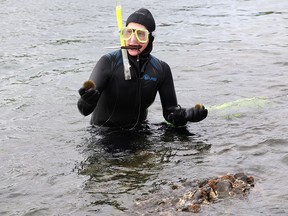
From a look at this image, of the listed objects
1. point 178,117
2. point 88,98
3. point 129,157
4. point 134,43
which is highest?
point 134,43

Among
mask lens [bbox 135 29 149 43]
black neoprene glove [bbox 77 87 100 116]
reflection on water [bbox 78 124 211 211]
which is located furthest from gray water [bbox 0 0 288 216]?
mask lens [bbox 135 29 149 43]

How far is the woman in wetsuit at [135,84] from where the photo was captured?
5898 millimetres

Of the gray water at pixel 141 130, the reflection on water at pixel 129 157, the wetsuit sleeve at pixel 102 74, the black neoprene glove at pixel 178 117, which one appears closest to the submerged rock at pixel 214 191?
the gray water at pixel 141 130

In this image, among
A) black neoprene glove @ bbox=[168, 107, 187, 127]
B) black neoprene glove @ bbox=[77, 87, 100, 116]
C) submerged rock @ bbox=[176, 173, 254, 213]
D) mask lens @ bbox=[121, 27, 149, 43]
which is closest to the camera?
submerged rock @ bbox=[176, 173, 254, 213]

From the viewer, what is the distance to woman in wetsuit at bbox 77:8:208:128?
590cm

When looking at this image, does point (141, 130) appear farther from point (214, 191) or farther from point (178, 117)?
point (214, 191)

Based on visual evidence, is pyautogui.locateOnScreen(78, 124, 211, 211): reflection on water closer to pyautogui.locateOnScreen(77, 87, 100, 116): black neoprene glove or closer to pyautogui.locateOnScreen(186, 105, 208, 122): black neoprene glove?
pyautogui.locateOnScreen(186, 105, 208, 122): black neoprene glove

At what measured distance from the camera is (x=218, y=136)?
20.7 ft

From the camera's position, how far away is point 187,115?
19.9ft

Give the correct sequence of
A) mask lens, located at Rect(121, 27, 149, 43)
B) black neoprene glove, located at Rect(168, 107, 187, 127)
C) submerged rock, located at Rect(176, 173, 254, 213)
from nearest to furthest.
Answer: submerged rock, located at Rect(176, 173, 254, 213), mask lens, located at Rect(121, 27, 149, 43), black neoprene glove, located at Rect(168, 107, 187, 127)

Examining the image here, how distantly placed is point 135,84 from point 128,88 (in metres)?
0.10

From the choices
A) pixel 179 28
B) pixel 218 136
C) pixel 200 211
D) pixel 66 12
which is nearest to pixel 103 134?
pixel 218 136

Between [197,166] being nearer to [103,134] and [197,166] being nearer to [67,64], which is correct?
[103,134]

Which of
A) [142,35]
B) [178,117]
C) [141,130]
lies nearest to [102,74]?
[142,35]
